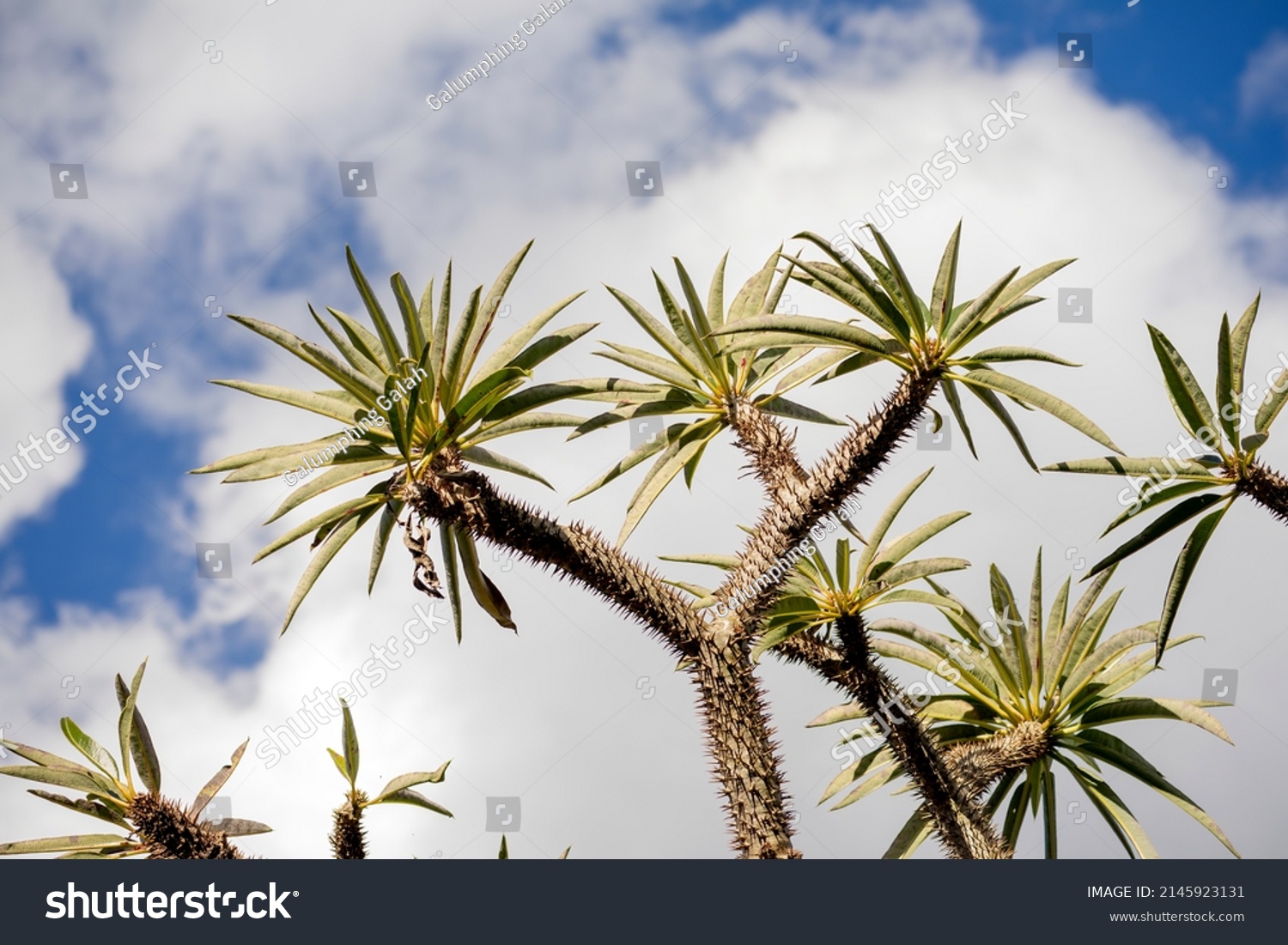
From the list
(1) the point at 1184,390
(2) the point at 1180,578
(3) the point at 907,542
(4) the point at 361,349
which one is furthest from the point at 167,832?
(1) the point at 1184,390

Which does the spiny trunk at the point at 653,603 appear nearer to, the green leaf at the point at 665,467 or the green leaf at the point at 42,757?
the green leaf at the point at 665,467

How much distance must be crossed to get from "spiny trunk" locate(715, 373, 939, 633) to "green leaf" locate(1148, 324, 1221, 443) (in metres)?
1.21

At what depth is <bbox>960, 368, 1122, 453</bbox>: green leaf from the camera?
17.3ft

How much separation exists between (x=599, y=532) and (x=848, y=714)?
2686 mm

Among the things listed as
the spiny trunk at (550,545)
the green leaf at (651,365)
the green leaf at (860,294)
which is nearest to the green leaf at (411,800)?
the spiny trunk at (550,545)

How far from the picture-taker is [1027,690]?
6977mm

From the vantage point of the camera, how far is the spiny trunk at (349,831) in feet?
19.1

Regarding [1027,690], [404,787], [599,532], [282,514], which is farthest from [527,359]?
[1027,690]

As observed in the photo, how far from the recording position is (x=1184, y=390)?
17.8 feet

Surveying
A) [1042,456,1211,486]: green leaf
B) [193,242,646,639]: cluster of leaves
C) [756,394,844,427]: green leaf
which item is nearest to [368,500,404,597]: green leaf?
[193,242,646,639]: cluster of leaves

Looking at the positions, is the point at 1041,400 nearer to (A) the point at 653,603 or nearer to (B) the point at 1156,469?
(B) the point at 1156,469

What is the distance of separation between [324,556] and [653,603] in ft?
5.83
